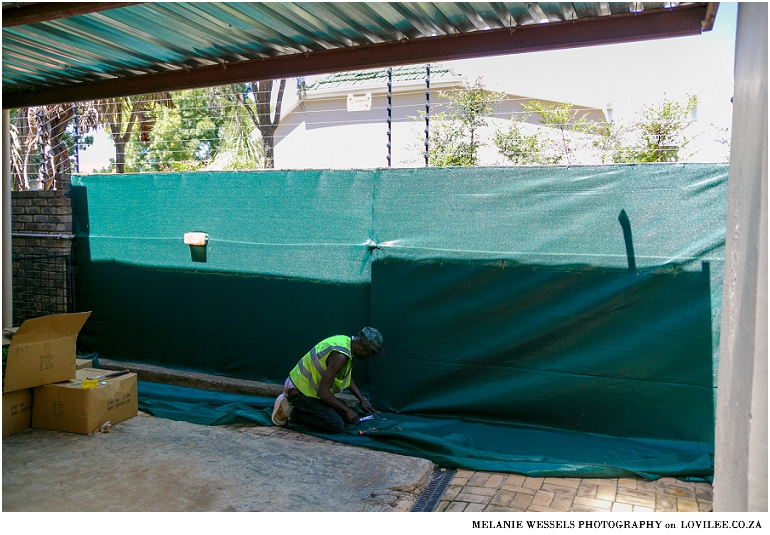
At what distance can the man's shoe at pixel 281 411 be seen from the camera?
530 cm

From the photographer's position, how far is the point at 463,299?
17.8ft

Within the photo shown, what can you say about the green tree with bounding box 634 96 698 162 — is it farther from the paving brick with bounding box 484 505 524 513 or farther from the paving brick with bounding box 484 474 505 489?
the paving brick with bounding box 484 505 524 513

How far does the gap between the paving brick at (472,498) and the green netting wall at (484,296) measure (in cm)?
44

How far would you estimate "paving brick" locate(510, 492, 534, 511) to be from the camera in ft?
12.8

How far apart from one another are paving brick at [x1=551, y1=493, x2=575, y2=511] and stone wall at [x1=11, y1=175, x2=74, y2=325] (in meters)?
6.00

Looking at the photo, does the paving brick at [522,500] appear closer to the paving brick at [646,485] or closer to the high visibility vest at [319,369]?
the paving brick at [646,485]

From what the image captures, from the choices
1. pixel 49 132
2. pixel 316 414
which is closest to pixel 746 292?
pixel 316 414

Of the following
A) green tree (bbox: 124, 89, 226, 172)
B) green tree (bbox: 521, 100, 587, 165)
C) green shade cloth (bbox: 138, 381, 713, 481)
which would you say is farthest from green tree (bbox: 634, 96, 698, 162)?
green tree (bbox: 124, 89, 226, 172)

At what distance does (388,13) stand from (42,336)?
362 cm

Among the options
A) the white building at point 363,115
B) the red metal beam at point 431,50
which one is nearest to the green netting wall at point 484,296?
the red metal beam at point 431,50

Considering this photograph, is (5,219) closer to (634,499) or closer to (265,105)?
(634,499)

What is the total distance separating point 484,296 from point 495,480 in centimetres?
160

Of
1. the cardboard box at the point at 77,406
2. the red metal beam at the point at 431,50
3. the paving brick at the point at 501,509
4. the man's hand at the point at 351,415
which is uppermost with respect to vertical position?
the red metal beam at the point at 431,50
